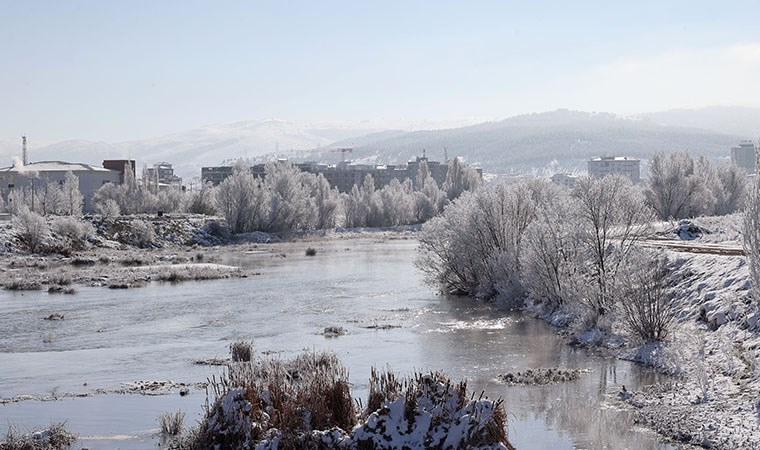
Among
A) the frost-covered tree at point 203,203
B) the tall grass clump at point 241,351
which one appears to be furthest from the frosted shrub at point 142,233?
the tall grass clump at point 241,351

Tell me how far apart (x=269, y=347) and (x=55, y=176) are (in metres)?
119

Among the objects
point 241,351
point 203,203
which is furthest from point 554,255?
point 203,203

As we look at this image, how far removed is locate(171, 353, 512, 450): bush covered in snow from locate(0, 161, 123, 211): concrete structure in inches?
4318

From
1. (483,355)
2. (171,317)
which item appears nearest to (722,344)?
(483,355)

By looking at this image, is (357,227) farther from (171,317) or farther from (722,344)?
(722,344)

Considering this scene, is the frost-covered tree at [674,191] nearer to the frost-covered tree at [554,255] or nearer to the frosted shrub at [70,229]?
the frost-covered tree at [554,255]

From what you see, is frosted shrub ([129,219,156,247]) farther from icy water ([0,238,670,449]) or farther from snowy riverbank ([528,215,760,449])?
snowy riverbank ([528,215,760,449])

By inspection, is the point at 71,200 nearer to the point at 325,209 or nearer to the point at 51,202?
the point at 51,202

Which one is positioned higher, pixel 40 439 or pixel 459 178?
pixel 459 178

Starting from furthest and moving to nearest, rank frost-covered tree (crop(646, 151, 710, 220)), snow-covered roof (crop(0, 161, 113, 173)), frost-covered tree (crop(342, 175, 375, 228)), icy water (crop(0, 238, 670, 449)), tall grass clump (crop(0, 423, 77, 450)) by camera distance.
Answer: snow-covered roof (crop(0, 161, 113, 173))
frost-covered tree (crop(342, 175, 375, 228))
frost-covered tree (crop(646, 151, 710, 220))
icy water (crop(0, 238, 670, 449))
tall grass clump (crop(0, 423, 77, 450))

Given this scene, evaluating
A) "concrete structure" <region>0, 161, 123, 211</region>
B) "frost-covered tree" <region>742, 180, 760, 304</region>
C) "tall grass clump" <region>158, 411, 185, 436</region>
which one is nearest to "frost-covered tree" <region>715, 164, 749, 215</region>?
"frost-covered tree" <region>742, 180, 760, 304</region>

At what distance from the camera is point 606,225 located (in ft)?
99.5

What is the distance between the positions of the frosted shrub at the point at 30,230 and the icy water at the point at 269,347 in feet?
69.1

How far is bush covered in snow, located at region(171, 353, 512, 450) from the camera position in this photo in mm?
13672
